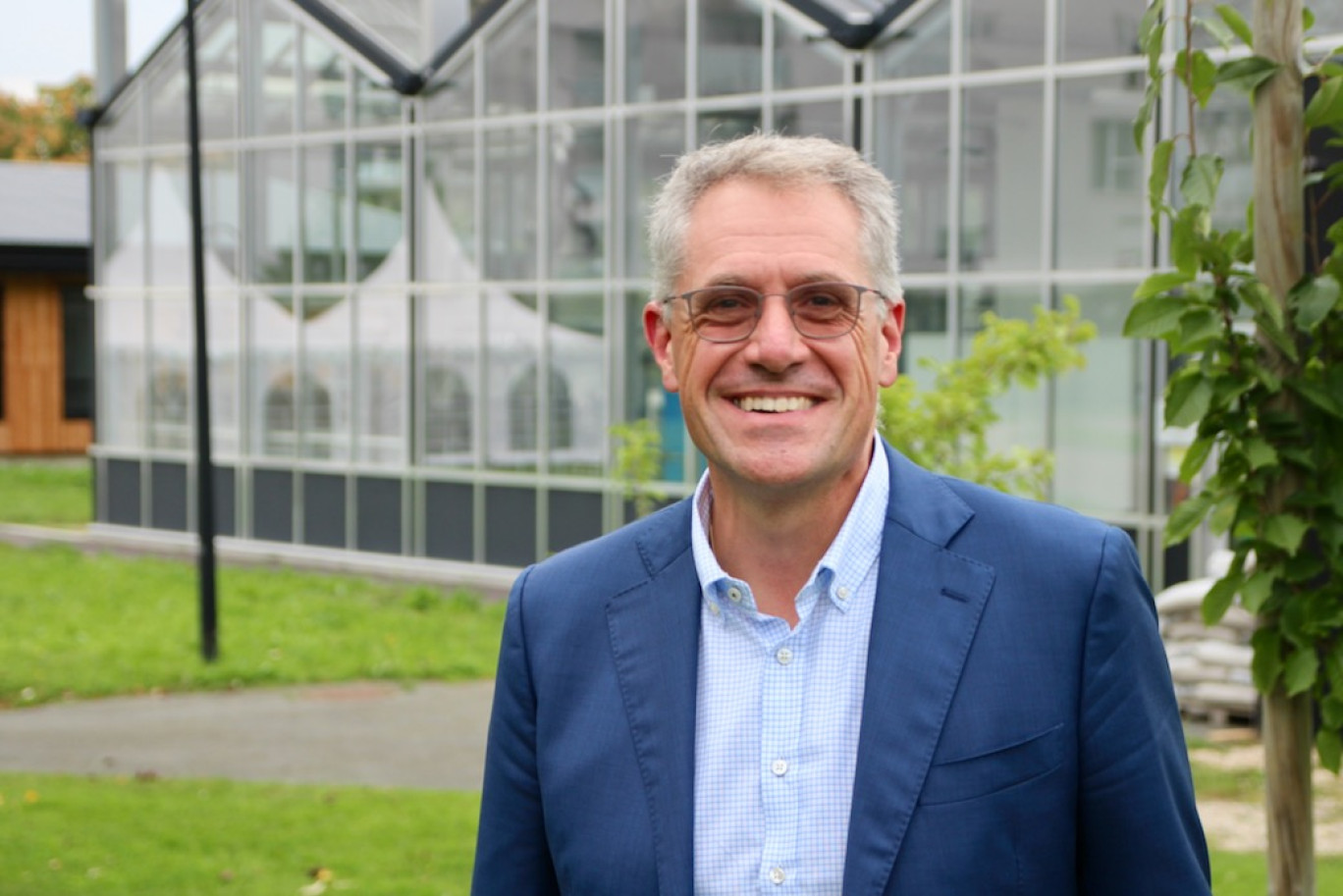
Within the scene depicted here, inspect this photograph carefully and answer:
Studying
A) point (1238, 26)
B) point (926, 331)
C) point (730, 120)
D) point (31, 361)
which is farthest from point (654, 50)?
point (31, 361)

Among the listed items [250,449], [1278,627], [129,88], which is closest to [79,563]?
[250,449]

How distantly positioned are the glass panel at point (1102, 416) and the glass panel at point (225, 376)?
37.0 ft

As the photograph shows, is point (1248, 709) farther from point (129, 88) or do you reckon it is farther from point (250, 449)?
point (129, 88)

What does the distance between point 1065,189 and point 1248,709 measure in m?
5.29

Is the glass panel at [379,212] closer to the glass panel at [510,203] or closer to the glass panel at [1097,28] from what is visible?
the glass panel at [510,203]

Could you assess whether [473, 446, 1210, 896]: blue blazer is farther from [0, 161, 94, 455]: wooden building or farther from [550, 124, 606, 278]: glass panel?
[0, 161, 94, 455]: wooden building

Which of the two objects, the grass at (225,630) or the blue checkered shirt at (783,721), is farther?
the grass at (225,630)

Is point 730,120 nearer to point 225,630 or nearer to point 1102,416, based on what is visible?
point 1102,416

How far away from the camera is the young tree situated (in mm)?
3744

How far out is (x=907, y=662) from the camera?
2.36 metres

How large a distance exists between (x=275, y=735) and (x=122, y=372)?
13.7 m

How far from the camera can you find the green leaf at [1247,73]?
3.72 meters

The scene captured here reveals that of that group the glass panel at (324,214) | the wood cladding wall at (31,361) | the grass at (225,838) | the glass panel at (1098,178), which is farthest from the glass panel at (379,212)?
the wood cladding wall at (31,361)

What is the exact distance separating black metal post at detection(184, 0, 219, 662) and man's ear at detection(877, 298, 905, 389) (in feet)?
37.4
